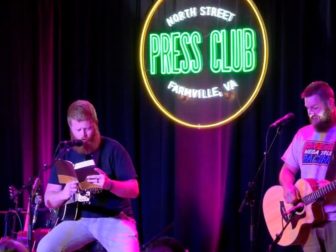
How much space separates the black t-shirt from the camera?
4.47 m

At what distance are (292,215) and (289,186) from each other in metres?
0.22

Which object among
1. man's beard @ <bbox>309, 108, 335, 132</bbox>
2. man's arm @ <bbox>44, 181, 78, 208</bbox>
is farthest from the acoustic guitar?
man's arm @ <bbox>44, 181, 78, 208</bbox>

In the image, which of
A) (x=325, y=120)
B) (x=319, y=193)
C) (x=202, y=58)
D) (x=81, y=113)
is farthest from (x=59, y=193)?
(x=202, y=58)

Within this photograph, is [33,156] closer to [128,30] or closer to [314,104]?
[128,30]

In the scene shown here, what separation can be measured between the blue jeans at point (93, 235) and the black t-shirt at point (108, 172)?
0.07 metres

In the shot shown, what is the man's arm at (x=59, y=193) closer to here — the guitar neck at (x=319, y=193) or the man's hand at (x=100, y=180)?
the man's hand at (x=100, y=180)

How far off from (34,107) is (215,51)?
6.88 feet

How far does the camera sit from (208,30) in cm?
595

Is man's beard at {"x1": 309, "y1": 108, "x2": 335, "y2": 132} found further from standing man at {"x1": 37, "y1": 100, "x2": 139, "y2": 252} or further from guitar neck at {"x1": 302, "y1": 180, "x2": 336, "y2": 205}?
standing man at {"x1": 37, "y1": 100, "x2": 139, "y2": 252}

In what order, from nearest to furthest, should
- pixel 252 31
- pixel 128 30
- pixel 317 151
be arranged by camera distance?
pixel 317 151 < pixel 252 31 < pixel 128 30

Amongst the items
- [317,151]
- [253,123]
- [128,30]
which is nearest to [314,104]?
[317,151]

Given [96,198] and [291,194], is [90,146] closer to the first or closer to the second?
[96,198]

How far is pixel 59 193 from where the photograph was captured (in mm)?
4445

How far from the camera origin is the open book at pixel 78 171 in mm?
4273
